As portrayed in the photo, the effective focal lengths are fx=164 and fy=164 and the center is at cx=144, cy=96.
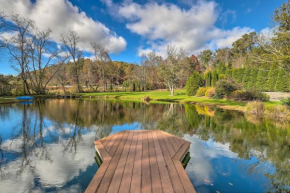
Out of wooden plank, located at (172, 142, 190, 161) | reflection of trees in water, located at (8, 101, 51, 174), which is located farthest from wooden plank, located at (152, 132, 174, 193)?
reflection of trees in water, located at (8, 101, 51, 174)

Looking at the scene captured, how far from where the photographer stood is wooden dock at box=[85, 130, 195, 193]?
8.75 ft

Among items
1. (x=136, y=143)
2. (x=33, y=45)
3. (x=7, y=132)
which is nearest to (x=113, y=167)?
(x=136, y=143)

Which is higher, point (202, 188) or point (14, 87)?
point (14, 87)

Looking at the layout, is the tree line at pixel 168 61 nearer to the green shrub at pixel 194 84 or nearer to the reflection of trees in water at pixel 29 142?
the green shrub at pixel 194 84

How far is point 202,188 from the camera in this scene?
3.40 metres

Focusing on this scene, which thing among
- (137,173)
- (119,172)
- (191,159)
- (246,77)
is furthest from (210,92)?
(119,172)

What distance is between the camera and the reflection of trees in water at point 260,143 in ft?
13.4

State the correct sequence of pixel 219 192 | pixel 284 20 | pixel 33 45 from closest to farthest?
1. pixel 219 192
2. pixel 284 20
3. pixel 33 45

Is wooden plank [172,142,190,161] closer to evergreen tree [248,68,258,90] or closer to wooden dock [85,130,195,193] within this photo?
wooden dock [85,130,195,193]

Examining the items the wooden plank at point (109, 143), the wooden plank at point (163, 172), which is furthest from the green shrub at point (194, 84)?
the wooden plank at point (163, 172)

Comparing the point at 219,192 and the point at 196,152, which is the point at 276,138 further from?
the point at 219,192

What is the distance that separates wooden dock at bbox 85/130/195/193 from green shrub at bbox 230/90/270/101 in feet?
49.2

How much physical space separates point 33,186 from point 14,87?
90.8 feet

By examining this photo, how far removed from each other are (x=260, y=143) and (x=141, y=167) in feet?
17.2
